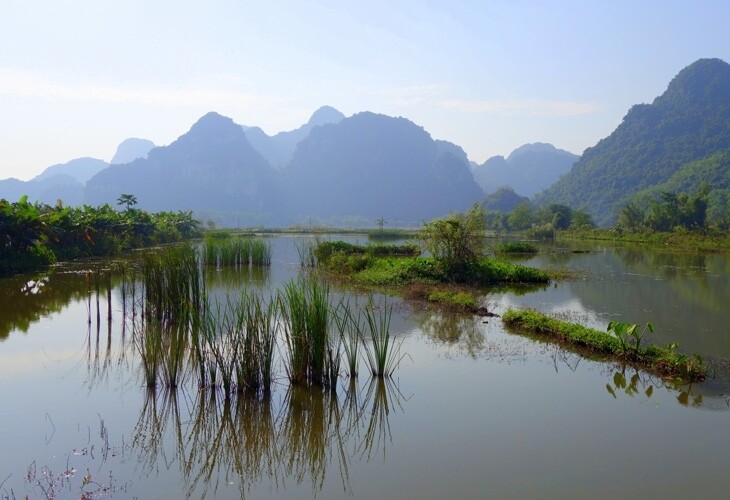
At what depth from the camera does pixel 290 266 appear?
70.4 ft

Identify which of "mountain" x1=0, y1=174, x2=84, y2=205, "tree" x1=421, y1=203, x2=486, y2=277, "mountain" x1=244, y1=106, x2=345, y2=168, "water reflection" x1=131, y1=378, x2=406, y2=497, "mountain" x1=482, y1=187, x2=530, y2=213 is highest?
"mountain" x1=244, y1=106, x2=345, y2=168

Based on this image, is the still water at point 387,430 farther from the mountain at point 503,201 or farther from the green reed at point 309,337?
the mountain at point 503,201

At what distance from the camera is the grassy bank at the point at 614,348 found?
7266 millimetres

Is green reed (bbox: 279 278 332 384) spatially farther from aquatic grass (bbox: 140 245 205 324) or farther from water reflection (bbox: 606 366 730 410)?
water reflection (bbox: 606 366 730 410)

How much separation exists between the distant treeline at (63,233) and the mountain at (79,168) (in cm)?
16773

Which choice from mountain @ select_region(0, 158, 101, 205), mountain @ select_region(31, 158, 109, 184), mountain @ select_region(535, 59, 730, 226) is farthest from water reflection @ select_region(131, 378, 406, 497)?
mountain @ select_region(31, 158, 109, 184)

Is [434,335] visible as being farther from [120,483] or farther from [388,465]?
[120,483]

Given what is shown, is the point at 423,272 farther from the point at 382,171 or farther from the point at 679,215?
the point at 382,171

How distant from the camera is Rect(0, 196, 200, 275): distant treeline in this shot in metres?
16.6

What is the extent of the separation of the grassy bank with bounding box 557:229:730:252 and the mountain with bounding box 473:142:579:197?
336ft

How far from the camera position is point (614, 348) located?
8141 mm

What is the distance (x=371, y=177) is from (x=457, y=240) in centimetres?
11721

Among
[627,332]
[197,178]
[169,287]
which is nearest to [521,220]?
[627,332]

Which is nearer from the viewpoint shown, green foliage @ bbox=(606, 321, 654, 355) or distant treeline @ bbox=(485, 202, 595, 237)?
green foliage @ bbox=(606, 321, 654, 355)
